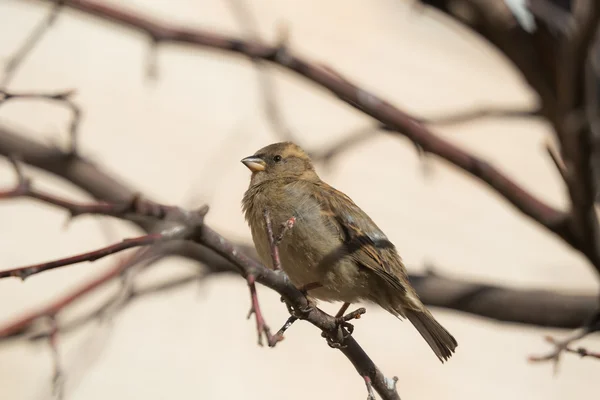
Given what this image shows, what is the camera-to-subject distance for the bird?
10.2ft

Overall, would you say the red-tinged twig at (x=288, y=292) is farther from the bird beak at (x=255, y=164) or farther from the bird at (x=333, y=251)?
the bird beak at (x=255, y=164)

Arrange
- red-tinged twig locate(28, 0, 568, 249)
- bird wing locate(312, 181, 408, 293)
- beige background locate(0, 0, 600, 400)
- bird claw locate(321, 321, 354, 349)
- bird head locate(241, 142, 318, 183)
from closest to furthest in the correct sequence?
bird claw locate(321, 321, 354, 349) → red-tinged twig locate(28, 0, 568, 249) → bird wing locate(312, 181, 408, 293) → bird head locate(241, 142, 318, 183) → beige background locate(0, 0, 600, 400)

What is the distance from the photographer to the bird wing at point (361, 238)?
10.6 feet

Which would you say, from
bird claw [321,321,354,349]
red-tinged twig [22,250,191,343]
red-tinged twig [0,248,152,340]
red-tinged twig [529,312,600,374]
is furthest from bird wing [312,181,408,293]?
red-tinged twig [0,248,152,340]

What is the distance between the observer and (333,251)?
3166 mm

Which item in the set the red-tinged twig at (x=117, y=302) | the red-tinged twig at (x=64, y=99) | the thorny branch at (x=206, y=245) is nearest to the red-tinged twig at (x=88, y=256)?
the thorny branch at (x=206, y=245)

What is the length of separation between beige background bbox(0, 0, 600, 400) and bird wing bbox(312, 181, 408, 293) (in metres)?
2.74

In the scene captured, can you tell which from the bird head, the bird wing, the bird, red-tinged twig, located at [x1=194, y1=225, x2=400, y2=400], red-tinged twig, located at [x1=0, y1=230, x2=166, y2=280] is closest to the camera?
red-tinged twig, located at [x1=0, y1=230, x2=166, y2=280]

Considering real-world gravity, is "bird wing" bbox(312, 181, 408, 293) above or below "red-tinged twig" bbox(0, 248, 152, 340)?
above

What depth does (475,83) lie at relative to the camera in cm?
955

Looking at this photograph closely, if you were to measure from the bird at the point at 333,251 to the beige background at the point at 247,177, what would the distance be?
269cm

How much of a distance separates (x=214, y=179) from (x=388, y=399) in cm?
508

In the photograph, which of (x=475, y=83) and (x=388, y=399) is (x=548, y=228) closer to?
(x=388, y=399)

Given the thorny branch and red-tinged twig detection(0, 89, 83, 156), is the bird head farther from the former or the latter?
the thorny branch
